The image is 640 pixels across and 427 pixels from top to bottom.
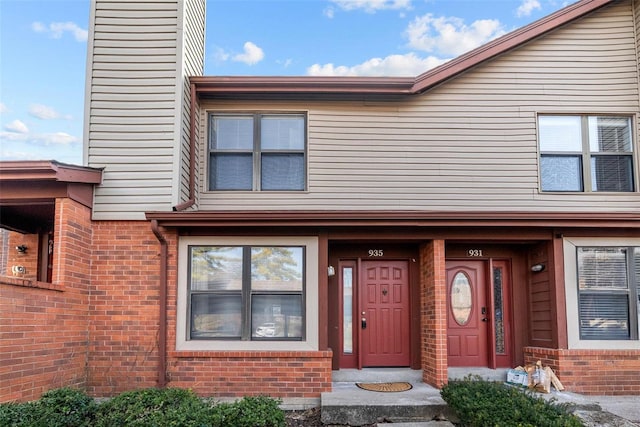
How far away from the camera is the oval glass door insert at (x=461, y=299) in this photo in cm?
855

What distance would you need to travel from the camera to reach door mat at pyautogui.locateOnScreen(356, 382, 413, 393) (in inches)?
293

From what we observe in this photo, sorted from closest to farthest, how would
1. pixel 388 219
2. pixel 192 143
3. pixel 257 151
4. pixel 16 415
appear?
pixel 16 415 < pixel 388 219 < pixel 192 143 < pixel 257 151

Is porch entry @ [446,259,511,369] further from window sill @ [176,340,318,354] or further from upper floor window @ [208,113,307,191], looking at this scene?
upper floor window @ [208,113,307,191]

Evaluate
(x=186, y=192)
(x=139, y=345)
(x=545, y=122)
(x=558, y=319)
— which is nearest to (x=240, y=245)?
(x=186, y=192)

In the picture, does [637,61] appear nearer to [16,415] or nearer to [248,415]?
[248,415]

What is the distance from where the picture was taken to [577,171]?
27.6 ft

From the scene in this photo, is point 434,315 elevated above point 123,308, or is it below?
below

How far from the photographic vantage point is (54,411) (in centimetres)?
523

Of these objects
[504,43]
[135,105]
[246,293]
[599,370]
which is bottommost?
[599,370]

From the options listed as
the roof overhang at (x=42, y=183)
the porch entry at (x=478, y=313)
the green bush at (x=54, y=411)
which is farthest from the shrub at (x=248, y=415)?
the porch entry at (x=478, y=313)

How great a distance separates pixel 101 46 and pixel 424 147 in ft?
17.4

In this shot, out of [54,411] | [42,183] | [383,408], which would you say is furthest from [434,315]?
[42,183]

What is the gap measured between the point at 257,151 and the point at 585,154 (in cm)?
539

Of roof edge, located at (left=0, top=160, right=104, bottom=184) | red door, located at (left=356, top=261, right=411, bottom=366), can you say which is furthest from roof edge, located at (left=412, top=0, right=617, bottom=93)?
roof edge, located at (left=0, top=160, right=104, bottom=184)
